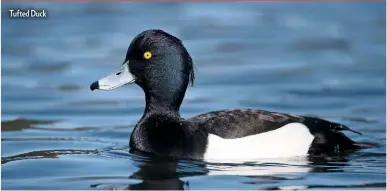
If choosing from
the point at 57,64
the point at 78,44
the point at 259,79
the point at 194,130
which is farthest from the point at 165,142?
the point at 78,44

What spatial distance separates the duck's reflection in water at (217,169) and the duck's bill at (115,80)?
2.59 ft

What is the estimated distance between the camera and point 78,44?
17.2 m

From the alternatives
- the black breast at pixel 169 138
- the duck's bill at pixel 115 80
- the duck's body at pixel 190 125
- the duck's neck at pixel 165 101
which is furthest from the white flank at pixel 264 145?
the duck's bill at pixel 115 80

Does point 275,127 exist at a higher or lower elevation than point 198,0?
lower

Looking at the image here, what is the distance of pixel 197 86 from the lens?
1413 centimetres

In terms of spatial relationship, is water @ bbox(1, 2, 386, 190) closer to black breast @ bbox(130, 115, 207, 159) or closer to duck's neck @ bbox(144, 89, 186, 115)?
black breast @ bbox(130, 115, 207, 159)

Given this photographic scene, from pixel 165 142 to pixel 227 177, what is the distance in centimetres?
100

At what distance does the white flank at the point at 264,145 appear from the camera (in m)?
9.49

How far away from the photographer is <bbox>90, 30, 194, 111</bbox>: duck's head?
9.97 meters

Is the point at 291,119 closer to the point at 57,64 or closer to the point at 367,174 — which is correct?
the point at 367,174

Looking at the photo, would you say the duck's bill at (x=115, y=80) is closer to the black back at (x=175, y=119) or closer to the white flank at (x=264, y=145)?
the black back at (x=175, y=119)

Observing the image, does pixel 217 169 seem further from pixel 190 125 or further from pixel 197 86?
pixel 197 86

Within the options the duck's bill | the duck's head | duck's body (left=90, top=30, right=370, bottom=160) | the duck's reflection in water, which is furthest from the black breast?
the duck's bill

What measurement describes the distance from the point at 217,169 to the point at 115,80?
60.3 inches
